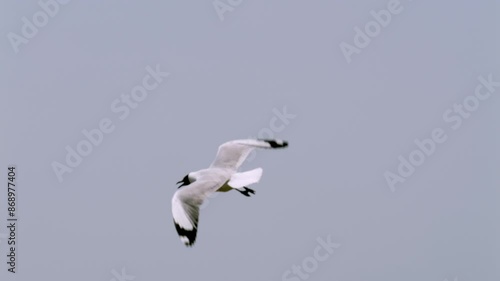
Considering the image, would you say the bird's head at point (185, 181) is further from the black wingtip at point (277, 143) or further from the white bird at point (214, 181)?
the black wingtip at point (277, 143)

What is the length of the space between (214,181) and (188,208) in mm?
429

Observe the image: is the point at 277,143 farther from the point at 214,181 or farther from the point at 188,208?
the point at 188,208

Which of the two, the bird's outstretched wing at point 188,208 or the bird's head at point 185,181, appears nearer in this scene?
the bird's outstretched wing at point 188,208

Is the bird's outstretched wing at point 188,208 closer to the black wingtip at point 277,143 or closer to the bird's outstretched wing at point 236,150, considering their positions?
the bird's outstretched wing at point 236,150

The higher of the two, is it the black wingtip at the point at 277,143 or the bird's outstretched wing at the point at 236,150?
the bird's outstretched wing at the point at 236,150

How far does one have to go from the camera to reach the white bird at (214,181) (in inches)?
279

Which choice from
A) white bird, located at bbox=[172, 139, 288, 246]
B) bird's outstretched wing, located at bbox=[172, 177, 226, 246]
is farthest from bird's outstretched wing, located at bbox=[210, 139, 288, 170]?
bird's outstretched wing, located at bbox=[172, 177, 226, 246]

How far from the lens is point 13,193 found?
26.1 ft

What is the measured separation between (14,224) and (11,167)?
0.53 metres

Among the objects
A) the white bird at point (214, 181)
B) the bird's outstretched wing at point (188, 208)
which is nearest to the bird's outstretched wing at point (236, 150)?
the white bird at point (214, 181)

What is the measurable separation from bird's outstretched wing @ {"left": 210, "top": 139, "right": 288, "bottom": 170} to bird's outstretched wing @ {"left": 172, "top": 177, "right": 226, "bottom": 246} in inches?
30.3

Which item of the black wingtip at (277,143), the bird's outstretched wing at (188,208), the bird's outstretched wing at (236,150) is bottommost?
the bird's outstretched wing at (188,208)

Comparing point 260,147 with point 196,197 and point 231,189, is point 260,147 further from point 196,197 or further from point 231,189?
point 196,197

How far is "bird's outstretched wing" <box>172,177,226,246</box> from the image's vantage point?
7051 mm
